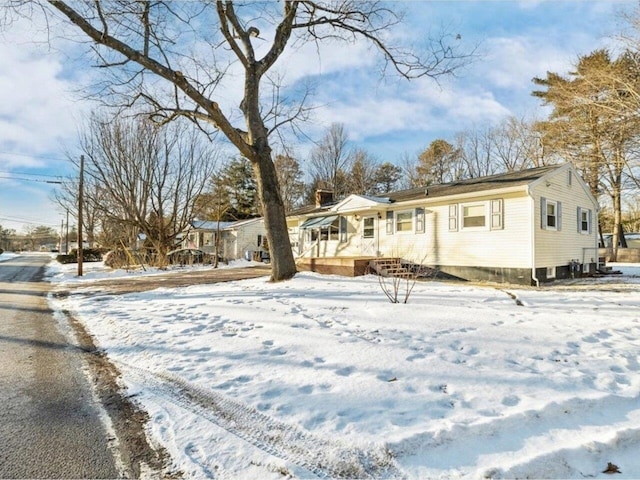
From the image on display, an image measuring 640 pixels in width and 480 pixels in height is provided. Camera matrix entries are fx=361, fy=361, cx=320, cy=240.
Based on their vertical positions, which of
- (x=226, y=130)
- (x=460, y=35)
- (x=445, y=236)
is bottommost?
(x=445, y=236)

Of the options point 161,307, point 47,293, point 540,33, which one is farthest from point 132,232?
point 540,33

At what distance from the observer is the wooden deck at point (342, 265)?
13.5 meters

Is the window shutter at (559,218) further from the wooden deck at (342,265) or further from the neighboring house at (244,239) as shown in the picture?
the neighboring house at (244,239)

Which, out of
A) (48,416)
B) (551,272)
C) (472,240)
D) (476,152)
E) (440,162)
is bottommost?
(48,416)

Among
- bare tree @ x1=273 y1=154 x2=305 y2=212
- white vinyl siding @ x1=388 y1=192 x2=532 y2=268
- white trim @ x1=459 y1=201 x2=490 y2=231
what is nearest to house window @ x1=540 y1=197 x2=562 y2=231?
white vinyl siding @ x1=388 y1=192 x2=532 y2=268

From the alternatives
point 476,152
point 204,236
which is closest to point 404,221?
point 476,152

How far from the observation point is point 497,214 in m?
11.9

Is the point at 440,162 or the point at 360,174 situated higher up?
the point at 440,162

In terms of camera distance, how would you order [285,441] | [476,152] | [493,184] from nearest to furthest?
1. [285,441]
2. [493,184]
3. [476,152]

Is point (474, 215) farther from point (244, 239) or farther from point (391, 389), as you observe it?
point (244, 239)

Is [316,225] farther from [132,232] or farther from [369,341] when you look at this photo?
[132,232]

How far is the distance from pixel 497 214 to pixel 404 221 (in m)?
3.61

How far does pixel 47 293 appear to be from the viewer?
11.4 meters

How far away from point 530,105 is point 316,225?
68.5ft
